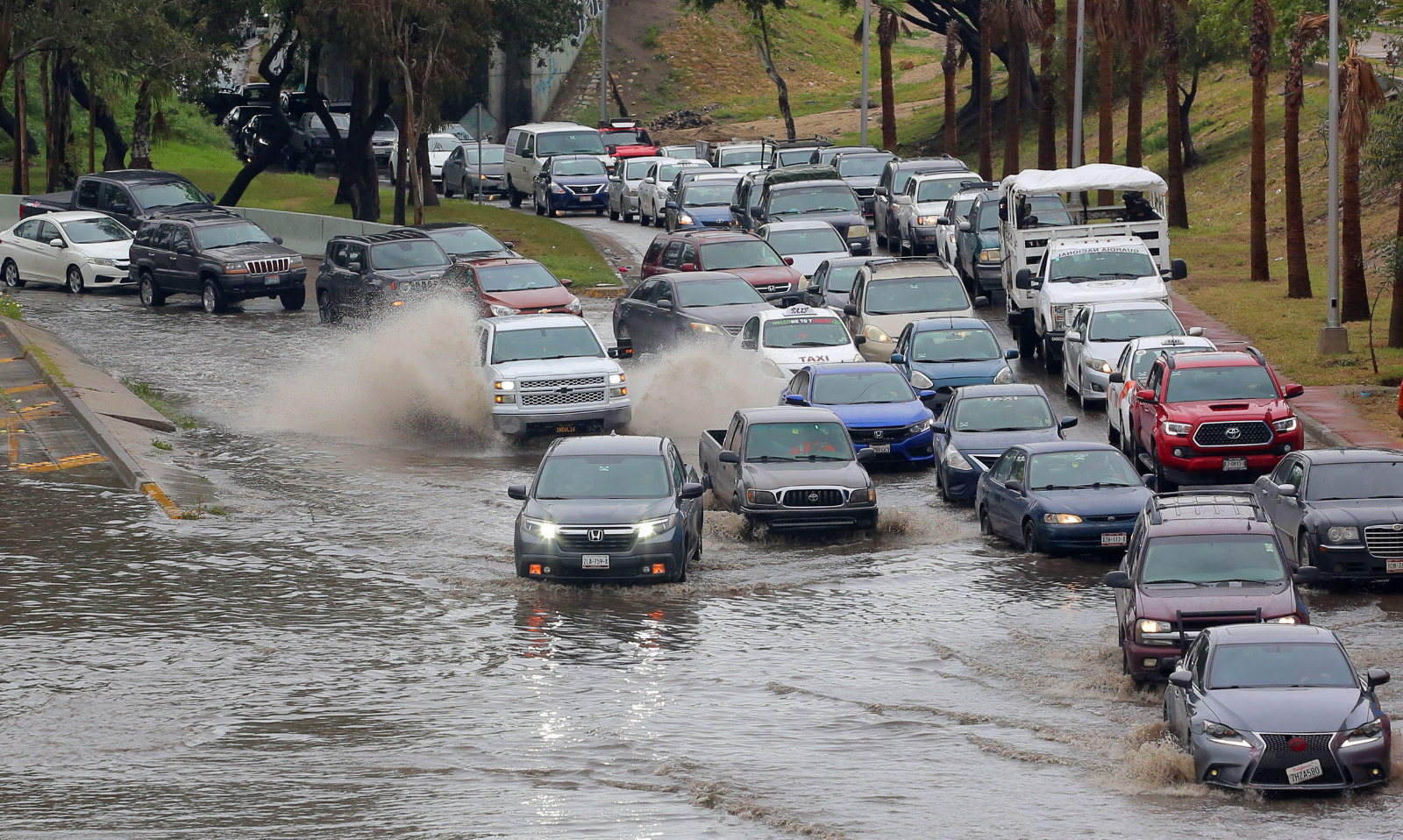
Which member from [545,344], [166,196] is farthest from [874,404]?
[166,196]

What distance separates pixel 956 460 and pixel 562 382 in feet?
20.4

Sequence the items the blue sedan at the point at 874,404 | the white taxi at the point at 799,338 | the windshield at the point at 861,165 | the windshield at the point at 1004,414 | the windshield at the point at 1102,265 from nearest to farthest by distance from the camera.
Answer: the windshield at the point at 1004,414, the blue sedan at the point at 874,404, the white taxi at the point at 799,338, the windshield at the point at 1102,265, the windshield at the point at 861,165

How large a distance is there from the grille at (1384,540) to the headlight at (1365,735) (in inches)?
227

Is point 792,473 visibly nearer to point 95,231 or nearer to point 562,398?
point 562,398

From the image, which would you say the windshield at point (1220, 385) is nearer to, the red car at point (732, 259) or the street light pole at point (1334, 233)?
the street light pole at point (1334, 233)

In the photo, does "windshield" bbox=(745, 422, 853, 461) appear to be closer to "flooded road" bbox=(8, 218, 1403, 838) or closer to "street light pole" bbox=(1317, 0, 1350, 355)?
"flooded road" bbox=(8, 218, 1403, 838)

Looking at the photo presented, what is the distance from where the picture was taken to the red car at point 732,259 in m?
34.3

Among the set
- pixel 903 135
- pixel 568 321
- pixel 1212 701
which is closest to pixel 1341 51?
pixel 568 321

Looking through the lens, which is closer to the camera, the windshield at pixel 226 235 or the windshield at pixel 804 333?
the windshield at pixel 804 333

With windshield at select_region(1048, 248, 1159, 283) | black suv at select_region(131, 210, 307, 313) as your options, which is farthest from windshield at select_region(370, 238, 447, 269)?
windshield at select_region(1048, 248, 1159, 283)

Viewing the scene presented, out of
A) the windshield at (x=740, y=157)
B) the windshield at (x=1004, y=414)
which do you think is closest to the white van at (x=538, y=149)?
the windshield at (x=740, y=157)

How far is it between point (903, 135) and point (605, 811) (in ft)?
223

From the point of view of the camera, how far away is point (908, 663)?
16.1 meters

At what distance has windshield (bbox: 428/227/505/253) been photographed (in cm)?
3781
